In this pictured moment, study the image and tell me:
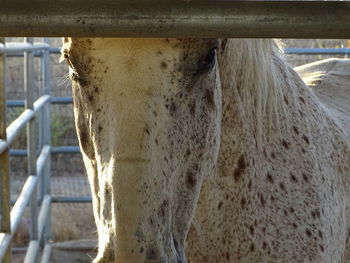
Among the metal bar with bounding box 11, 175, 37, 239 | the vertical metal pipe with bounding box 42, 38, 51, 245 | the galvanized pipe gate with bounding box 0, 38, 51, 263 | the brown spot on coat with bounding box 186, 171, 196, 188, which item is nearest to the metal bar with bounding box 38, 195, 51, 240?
the galvanized pipe gate with bounding box 0, 38, 51, 263

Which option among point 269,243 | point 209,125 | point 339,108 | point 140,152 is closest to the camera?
point 140,152

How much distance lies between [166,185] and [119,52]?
31 centimetres

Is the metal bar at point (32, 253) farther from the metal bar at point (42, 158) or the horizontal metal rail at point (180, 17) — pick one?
the horizontal metal rail at point (180, 17)

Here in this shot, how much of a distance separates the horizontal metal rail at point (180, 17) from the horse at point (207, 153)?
32cm

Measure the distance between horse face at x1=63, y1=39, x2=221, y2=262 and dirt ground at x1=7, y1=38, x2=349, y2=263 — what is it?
Answer: 10.5 ft

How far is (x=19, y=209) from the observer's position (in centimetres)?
285

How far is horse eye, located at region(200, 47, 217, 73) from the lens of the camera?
1.59 m

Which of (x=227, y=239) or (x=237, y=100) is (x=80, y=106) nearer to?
(x=237, y=100)

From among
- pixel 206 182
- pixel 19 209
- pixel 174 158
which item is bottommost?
pixel 19 209

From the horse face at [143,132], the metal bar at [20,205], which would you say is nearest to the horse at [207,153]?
the horse face at [143,132]

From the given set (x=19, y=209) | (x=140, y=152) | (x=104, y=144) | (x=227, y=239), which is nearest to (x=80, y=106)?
(x=104, y=144)

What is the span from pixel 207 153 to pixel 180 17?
62 cm

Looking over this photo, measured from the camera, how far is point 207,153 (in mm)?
1699

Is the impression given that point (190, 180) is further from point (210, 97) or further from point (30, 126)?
point (30, 126)
